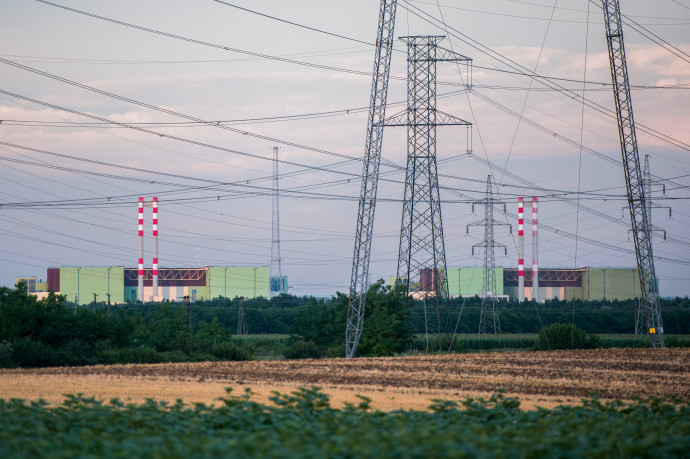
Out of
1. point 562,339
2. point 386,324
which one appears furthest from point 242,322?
point 562,339

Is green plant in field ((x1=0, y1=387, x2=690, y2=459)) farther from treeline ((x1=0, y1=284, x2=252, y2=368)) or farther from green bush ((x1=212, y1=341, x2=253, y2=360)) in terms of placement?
green bush ((x1=212, y1=341, x2=253, y2=360))

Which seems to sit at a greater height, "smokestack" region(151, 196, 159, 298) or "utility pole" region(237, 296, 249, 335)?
"smokestack" region(151, 196, 159, 298)

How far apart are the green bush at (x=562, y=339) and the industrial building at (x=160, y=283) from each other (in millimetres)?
63380

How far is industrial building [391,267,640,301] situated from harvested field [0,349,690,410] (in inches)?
3313

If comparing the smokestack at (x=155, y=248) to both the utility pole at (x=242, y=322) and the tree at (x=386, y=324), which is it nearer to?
the utility pole at (x=242, y=322)

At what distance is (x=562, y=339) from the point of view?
180 feet

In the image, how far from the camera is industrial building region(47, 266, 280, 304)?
11038cm

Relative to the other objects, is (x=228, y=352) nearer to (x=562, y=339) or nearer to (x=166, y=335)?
(x=166, y=335)

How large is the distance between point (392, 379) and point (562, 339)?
31.3m

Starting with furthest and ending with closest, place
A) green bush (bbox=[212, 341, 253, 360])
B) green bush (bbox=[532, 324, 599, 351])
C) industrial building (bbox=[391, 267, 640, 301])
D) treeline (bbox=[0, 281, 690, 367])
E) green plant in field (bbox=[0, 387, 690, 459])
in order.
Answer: industrial building (bbox=[391, 267, 640, 301])
green bush (bbox=[532, 324, 599, 351])
green bush (bbox=[212, 341, 253, 360])
treeline (bbox=[0, 281, 690, 367])
green plant in field (bbox=[0, 387, 690, 459])

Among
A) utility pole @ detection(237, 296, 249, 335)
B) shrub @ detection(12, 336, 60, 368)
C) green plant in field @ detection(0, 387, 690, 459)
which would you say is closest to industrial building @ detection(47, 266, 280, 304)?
utility pole @ detection(237, 296, 249, 335)

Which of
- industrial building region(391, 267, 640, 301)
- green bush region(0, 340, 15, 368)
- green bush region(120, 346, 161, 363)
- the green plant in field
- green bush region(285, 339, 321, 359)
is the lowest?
green bush region(285, 339, 321, 359)

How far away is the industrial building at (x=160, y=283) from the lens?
11038cm

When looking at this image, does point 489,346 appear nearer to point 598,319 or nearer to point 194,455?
point 598,319
